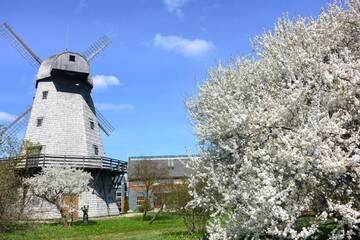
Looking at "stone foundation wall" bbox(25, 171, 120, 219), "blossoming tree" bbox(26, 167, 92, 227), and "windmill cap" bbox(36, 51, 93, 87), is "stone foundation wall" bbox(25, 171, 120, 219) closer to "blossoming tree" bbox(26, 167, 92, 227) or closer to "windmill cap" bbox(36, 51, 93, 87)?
"blossoming tree" bbox(26, 167, 92, 227)

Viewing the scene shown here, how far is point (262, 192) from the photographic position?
8312mm

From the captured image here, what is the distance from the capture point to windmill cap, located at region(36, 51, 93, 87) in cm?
4375

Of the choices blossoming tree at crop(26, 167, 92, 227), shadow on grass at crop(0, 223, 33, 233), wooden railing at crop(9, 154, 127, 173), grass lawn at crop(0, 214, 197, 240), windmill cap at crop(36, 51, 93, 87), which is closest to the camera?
shadow on grass at crop(0, 223, 33, 233)

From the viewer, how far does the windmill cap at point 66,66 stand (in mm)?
43750

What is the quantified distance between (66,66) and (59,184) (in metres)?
12.7

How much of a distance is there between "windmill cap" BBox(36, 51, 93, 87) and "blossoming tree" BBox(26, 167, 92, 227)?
994cm

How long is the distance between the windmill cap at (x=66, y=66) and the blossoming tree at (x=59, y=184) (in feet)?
32.6

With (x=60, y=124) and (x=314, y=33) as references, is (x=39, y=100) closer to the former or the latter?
(x=60, y=124)

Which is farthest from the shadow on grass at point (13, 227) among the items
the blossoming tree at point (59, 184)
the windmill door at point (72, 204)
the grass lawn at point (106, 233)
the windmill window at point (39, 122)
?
the windmill window at point (39, 122)

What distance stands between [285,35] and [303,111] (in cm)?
786

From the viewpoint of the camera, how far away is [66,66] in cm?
4388

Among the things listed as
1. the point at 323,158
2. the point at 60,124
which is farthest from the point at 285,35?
the point at 60,124

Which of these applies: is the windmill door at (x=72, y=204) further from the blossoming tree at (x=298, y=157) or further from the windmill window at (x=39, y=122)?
the blossoming tree at (x=298, y=157)

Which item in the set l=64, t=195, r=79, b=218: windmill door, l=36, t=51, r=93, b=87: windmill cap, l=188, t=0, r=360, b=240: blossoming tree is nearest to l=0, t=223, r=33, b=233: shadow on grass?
l=188, t=0, r=360, b=240: blossoming tree
